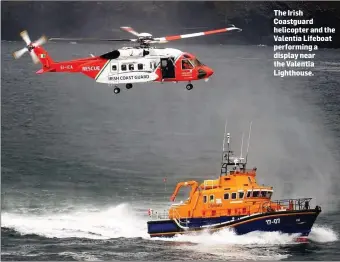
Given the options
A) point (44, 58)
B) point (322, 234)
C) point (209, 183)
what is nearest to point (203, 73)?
point (44, 58)

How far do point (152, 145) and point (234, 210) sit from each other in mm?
8778

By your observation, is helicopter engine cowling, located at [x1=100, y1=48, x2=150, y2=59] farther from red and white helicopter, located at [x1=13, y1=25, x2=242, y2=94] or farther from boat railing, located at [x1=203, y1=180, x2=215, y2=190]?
boat railing, located at [x1=203, y1=180, x2=215, y2=190]

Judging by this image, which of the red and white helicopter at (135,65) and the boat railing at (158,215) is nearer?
the red and white helicopter at (135,65)

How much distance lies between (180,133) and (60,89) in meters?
7.83

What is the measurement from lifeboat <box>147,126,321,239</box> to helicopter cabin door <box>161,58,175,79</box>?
812 cm

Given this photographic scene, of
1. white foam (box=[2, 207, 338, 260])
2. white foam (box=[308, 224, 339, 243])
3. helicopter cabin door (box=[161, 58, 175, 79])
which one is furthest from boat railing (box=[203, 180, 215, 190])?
helicopter cabin door (box=[161, 58, 175, 79])

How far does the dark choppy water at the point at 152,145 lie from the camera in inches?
2537

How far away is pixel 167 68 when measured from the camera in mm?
54281

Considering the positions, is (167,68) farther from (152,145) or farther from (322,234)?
(152,145)

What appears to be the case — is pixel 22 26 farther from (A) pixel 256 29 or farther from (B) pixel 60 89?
(A) pixel 256 29

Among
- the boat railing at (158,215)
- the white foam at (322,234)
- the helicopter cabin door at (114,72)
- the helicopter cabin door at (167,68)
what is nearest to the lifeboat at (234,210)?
the white foam at (322,234)

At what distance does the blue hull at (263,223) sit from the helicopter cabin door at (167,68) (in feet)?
31.5

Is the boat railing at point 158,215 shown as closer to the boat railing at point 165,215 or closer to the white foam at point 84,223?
the boat railing at point 165,215

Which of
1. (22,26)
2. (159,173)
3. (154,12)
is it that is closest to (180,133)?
(159,173)
